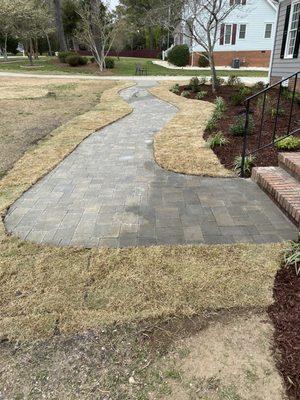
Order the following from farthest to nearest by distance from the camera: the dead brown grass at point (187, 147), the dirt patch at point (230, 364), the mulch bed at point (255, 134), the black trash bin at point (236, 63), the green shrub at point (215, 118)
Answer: the black trash bin at point (236, 63) < the green shrub at point (215, 118) < the mulch bed at point (255, 134) < the dead brown grass at point (187, 147) < the dirt patch at point (230, 364)

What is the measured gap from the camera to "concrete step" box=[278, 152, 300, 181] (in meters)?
4.04

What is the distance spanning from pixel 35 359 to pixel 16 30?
97.1 ft

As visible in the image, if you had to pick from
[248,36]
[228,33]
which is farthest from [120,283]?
[248,36]

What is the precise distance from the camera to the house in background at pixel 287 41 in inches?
407

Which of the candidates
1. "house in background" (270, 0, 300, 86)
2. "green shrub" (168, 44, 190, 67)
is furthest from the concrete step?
"green shrub" (168, 44, 190, 67)

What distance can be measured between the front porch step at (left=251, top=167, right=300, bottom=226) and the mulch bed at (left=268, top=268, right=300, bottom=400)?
898 millimetres

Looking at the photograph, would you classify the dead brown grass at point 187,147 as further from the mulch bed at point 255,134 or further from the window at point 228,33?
the window at point 228,33

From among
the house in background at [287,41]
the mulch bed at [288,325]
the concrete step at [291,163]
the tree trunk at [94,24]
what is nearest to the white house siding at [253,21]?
the tree trunk at [94,24]

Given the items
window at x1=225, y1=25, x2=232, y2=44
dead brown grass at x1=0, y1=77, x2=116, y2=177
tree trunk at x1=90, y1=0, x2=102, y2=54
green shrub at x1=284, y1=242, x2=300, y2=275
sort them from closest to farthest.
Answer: green shrub at x1=284, y1=242, x2=300, y2=275 < dead brown grass at x1=0, y1=77, x2=116, y2=177 < tree trunk at x1=90, y1=0, x2=102, y2=54 < window at x1=225, y1=25, x2=232, y2=44

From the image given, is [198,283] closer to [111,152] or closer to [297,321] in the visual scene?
[297,321]

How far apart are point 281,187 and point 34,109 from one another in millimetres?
8407

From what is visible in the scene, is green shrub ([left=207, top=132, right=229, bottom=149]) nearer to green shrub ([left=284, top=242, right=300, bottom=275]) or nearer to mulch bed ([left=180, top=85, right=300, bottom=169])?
mulch bed ([left=180, top=85, right=300, bottom=169])

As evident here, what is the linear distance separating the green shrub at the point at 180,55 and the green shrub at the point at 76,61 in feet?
26.2

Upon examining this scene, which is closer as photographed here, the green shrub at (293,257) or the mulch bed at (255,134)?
the green shrub at (293,257)
